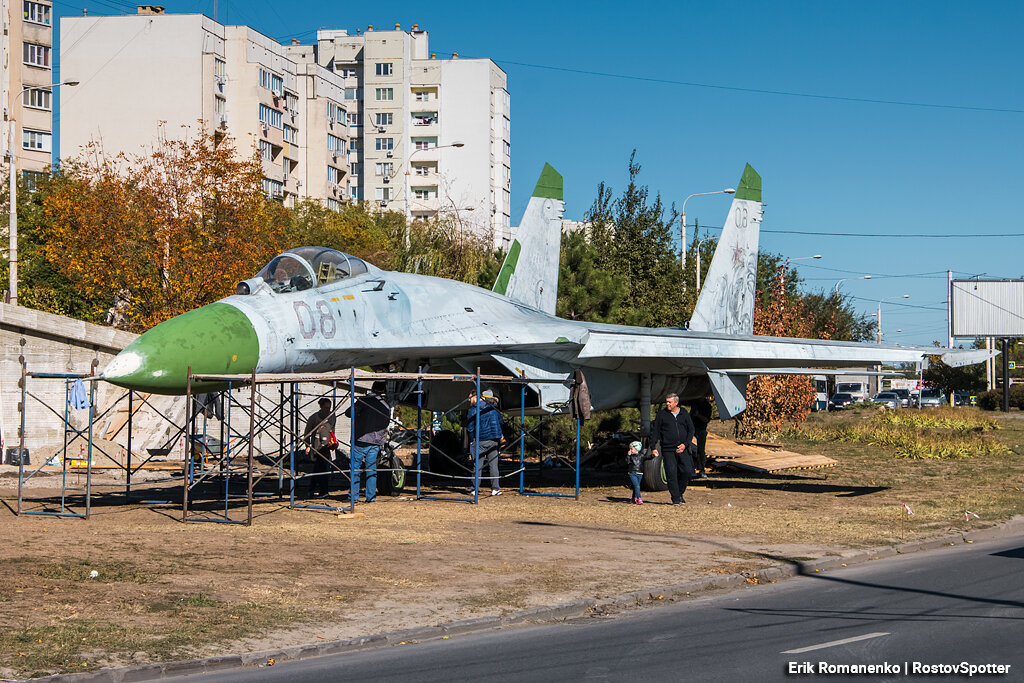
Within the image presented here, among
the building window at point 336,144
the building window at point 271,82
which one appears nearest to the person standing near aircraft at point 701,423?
the building window at point 271,82

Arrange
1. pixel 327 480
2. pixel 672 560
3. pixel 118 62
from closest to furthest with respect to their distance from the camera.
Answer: pixel 672 560 < pixel 327 480 < pixel 118 62

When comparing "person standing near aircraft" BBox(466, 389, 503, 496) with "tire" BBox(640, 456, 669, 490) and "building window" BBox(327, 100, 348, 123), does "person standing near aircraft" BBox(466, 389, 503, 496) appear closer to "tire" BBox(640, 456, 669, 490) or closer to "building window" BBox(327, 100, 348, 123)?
"tire" BBox(640, 456, 669, 490)

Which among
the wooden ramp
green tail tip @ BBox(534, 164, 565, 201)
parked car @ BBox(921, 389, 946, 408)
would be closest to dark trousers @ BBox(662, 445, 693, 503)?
the wooden ramp

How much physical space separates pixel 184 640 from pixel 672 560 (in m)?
5.60

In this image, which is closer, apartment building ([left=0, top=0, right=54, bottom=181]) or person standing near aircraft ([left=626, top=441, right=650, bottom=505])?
person standing near aircraft ([left=626, top=441, right=650, bottom=505])

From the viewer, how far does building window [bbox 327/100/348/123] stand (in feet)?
282

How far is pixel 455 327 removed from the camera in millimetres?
17062

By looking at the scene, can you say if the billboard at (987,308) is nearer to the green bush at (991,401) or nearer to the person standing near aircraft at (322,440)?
the green bush at (991,401)

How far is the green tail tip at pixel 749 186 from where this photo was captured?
23078mm

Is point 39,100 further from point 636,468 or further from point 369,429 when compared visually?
point 636,468

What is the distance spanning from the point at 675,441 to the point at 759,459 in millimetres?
8044

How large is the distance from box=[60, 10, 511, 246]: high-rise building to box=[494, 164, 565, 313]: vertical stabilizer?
20.6 metres

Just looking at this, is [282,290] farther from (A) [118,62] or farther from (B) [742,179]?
(A) [118,62]

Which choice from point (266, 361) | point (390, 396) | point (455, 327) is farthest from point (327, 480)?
point (266, 361)
